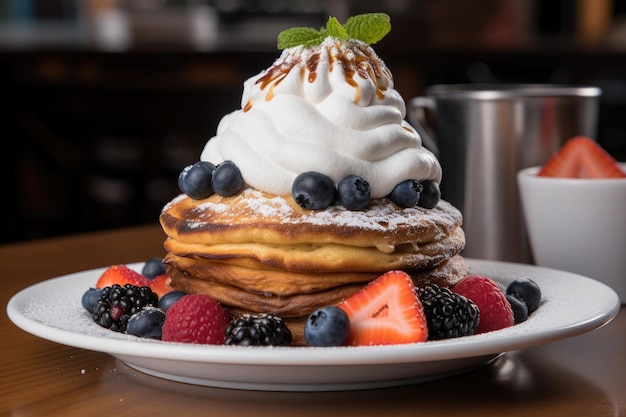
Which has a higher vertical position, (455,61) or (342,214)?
(342,214)

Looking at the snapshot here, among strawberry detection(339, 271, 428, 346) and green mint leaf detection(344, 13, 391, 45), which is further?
green mint leaf detection(344, 13, 391, 45)

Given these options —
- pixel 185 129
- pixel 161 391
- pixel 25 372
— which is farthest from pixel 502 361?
pixel 185 129

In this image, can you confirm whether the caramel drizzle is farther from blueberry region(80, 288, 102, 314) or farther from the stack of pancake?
blueberry region(80, 288, 102, 314)

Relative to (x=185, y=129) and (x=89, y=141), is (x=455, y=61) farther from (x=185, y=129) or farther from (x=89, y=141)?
(x=89, y=141)

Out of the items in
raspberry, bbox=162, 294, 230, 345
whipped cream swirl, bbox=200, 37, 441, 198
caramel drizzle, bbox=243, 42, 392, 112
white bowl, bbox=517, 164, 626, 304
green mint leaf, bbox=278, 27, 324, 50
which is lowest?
white bowl, bbox=517, 164, 626, 304

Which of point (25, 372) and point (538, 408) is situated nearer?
point (538, 408)

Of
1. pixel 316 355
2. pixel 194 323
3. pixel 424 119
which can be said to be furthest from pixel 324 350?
pixel 424 119

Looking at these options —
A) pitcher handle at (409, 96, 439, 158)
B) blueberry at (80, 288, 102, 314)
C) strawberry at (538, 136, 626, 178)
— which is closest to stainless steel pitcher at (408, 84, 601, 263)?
pitcher handle at (409, 96, 439, 158)
